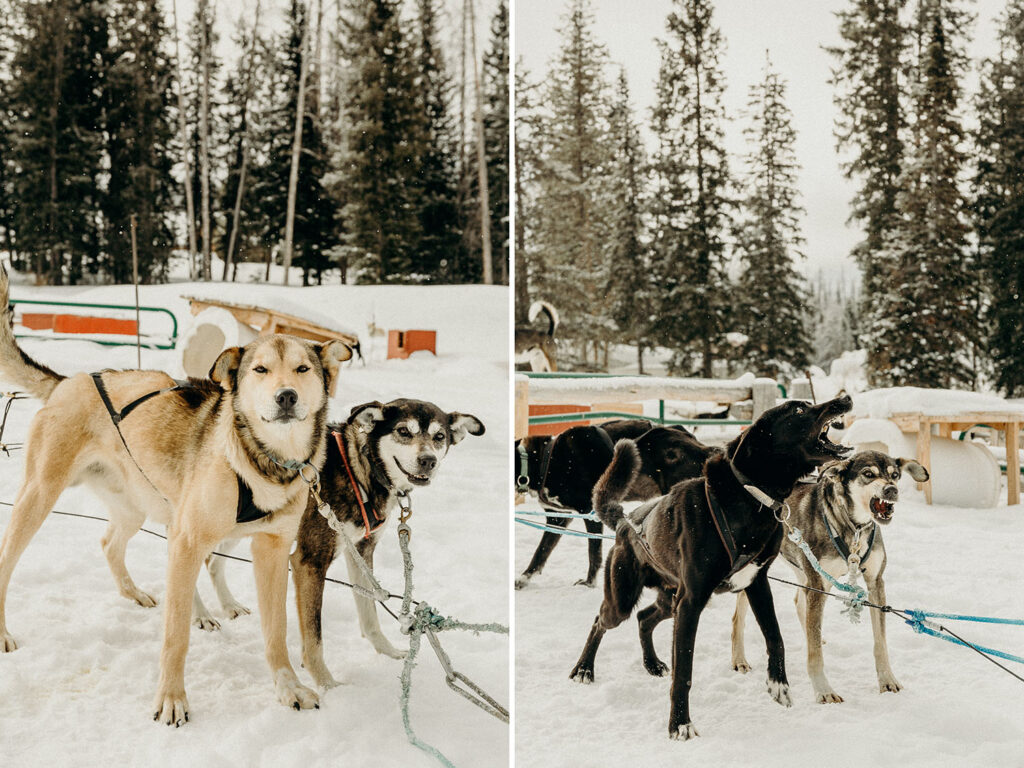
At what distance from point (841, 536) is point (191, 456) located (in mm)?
1444

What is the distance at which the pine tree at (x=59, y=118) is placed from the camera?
266cm

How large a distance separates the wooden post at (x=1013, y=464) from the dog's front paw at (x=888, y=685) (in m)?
0.79

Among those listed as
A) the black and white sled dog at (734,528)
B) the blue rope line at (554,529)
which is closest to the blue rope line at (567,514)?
the blue rope line at (554,529)

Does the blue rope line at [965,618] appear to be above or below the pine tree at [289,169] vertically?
below

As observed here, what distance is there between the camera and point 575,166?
271 cm

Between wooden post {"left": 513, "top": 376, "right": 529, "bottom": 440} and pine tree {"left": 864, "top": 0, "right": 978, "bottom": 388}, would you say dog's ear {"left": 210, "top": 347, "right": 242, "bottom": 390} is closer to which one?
wooden post {"left": 513, "top": 376, "right": 529, "bottom": 440}

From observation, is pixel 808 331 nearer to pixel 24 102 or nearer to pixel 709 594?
pixel 709 594

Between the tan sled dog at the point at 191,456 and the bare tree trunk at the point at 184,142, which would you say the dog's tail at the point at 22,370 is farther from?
the bare tree trunk at the point at 184,142

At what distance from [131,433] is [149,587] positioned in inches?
17.8

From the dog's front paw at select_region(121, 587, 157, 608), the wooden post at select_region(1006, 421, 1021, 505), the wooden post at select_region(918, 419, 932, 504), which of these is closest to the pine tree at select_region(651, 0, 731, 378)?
the wooden post at select_region(918, 419, 932, 504)

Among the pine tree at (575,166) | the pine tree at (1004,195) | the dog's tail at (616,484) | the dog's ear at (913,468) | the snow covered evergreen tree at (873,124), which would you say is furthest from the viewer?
the pine tree at (575,166)

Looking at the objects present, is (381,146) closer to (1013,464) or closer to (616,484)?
(616,484)

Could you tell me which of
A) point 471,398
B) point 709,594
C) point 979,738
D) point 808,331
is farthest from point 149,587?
point 808,331

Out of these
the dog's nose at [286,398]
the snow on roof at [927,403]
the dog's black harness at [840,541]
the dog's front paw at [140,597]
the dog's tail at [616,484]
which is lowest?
the dog's front paw at [140,597]
